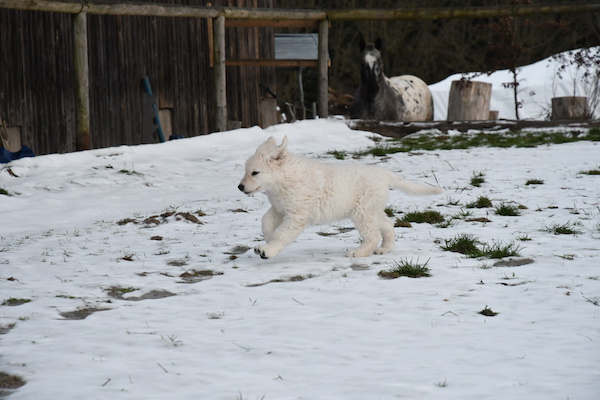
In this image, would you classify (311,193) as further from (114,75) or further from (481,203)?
(114,75)

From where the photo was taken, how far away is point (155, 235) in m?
6.91

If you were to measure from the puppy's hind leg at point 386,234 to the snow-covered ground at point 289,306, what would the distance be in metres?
0.07

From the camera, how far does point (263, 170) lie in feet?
19.0

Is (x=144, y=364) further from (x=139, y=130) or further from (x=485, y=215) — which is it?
(x=139, y=130)

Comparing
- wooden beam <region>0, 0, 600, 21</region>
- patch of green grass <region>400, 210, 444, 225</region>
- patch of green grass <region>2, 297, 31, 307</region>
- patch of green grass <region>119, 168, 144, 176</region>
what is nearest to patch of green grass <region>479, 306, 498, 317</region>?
patch of green grass <region>2, 297, 31, 307</region>

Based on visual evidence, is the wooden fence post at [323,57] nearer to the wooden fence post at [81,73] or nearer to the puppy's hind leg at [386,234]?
the wooden fence post at [81,73]

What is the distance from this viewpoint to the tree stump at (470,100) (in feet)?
60.1

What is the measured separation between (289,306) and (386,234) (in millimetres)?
1697

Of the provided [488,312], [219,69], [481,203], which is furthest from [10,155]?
[488,312]

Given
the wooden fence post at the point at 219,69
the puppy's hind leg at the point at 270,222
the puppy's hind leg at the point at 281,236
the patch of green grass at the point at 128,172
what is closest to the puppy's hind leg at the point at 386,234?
the puppy's hind leg at the point at 281,236

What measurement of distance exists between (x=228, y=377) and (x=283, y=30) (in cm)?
2950

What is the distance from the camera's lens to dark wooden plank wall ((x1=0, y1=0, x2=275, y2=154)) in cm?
1502

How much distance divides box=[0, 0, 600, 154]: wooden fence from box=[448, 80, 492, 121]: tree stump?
3.36 m

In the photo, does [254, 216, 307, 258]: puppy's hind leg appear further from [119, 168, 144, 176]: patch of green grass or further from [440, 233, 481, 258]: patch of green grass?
[119, 168, 144, 176]: patch of green grass
